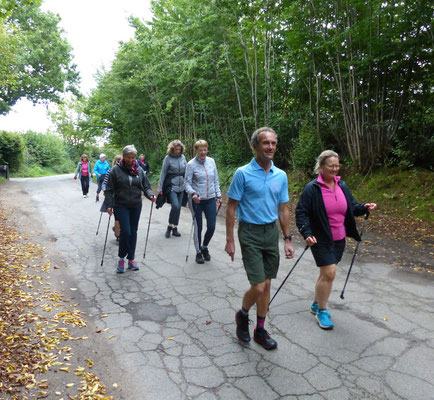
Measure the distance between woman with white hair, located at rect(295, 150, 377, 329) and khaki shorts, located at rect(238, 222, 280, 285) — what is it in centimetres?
39

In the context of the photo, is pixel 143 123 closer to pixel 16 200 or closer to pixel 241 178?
pixel 16 200

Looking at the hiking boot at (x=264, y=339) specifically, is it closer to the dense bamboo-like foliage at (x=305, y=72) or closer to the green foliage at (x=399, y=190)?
the green foliage at (x=399, y=190)

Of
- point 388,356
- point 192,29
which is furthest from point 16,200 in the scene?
point 388,356

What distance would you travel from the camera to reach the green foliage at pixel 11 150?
26172 mm

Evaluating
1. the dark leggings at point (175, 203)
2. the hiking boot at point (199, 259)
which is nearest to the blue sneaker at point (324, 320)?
the hiking boot at point (199, 259)

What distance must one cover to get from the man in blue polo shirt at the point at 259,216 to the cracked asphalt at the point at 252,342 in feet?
1.43

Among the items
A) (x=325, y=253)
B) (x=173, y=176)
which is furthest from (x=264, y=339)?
(x=173, y=176)

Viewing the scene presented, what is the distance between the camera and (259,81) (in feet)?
42.0

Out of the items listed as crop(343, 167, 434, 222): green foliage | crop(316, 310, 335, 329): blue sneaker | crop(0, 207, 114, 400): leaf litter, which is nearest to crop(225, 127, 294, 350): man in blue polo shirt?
crop(316, 310, 335, 329): blue sneaker

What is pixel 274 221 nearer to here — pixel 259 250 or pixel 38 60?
pixel 259 250

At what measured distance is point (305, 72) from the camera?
416 inches

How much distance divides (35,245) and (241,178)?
5429 mm

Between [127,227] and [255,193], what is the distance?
272 cm

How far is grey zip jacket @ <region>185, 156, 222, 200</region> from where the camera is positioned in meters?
5.77
